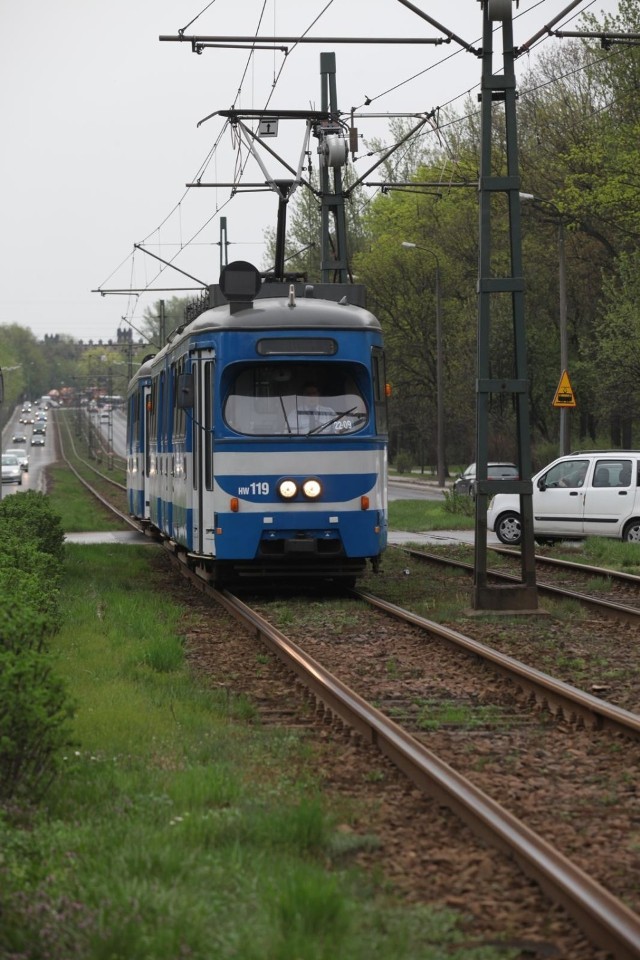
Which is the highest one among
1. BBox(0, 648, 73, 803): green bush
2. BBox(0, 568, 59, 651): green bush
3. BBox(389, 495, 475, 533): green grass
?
BBox(0, 568, 59, 651): green bush

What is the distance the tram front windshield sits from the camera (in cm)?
1689

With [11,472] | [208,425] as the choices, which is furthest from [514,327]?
[11,472]

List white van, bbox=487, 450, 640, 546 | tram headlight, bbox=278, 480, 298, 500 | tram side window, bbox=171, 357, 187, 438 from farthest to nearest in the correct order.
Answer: white van, bbox=487, 450, 640, 546, tram side window, bbox=171, 357, 187, 438, tram headlight, bbox=278, 480, 298, 500

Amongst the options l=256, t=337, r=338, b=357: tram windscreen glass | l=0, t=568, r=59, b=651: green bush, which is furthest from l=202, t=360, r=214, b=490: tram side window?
l=0, t=568, r=59, b=651: green bush

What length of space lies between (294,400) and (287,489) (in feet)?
3.35

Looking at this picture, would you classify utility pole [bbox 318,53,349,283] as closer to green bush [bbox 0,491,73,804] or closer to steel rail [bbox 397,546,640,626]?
steel rail [bbox 397,546,640,626]

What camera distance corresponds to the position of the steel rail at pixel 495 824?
16.7ft

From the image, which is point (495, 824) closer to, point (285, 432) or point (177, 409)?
point (285, 432)

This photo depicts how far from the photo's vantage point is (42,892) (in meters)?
5.31

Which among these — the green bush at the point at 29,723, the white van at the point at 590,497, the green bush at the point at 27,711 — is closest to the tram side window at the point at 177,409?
the white van at the point at 590,497

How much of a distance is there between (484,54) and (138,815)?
10.5 m

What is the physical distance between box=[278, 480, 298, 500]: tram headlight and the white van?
9.35 m

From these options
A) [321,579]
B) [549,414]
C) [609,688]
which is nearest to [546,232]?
[549,414]

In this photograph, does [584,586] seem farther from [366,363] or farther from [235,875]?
[235,875]
